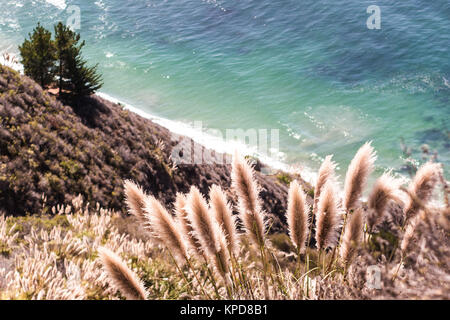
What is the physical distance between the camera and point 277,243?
34.5 feet

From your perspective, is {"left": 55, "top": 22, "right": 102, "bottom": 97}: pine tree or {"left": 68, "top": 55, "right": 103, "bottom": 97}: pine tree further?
{"left": 68, "top": 55, "right": 103, "bottom": 97}: pine tree

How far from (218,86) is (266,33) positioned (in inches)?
362

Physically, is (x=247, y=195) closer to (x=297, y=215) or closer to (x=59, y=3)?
(x=297, y=215)

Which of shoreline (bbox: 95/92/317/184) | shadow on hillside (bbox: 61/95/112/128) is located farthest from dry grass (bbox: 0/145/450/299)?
shoreline (bbox: 95/92/317/184)

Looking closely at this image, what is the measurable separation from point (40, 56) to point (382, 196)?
43.6 ft

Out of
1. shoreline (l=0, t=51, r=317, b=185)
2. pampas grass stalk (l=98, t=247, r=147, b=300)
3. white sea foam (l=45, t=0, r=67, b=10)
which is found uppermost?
white sea foam (l=45, t=0, r=67, b=10)

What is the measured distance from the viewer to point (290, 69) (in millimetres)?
26438

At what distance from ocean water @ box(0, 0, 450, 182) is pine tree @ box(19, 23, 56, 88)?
10.1m

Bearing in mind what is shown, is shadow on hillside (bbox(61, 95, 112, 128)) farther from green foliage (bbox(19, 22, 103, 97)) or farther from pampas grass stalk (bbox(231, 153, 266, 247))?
pampas grass stalk (bbox(231, 153, 266, 247))

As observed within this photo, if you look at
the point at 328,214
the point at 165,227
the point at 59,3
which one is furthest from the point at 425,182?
the point at 59,3

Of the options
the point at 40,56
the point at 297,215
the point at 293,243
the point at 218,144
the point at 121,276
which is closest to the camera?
the point at 121,276

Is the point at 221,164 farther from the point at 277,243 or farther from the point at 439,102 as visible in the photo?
the point at 439,102

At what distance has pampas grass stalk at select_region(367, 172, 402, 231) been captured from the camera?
9.09ft

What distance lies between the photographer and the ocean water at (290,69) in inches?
811
